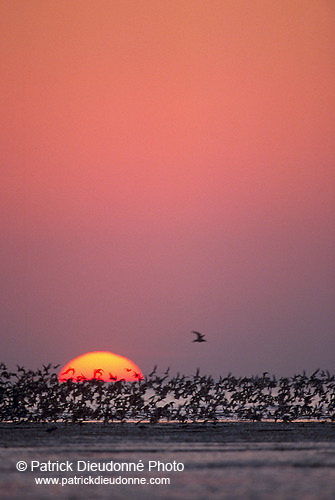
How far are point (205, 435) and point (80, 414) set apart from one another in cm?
801

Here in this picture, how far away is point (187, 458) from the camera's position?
89.5 ft

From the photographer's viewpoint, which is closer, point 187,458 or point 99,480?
point 99,480

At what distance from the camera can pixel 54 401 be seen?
42.5 meters

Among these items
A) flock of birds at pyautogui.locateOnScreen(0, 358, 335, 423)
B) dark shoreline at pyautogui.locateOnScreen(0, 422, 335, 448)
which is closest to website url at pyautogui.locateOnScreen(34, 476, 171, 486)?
dark shoreline at pyautogui.locateOnScreen(0, 422, 335, 448)

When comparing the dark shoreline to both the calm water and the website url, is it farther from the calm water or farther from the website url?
the website url

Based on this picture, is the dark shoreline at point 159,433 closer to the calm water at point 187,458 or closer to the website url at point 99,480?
the calm water at point 187,458

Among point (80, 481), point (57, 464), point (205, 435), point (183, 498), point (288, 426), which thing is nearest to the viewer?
point (183, 498)

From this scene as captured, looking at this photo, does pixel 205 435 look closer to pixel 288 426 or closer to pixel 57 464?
pixel 288 426

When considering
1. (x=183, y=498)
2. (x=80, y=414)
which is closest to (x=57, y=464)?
(x=183, y=498)

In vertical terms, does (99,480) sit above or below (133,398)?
below

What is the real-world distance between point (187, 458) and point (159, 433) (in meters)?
9.86

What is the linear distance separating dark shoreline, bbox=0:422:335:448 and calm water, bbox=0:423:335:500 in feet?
0.11

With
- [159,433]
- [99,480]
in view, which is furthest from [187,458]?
[159,433]

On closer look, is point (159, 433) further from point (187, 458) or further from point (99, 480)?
point (99, 480)
